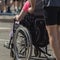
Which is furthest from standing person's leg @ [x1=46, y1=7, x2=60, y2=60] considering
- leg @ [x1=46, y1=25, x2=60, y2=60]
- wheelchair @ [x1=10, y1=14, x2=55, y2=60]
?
wheelchair @ [x1=10, y1=14, x2=55, y2=60]

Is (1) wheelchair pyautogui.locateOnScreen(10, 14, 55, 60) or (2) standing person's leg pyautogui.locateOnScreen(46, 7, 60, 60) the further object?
(1) wheelchair pyautogui.locateOnScreen(10, 14, 55, 60)

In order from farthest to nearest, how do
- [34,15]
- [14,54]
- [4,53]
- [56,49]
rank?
[4,53], [14,54], [34,15], [56,49]

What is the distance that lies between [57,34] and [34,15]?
6.27 feet

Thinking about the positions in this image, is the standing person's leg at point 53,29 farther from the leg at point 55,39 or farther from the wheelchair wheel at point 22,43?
the wheelchair wheel at point 22,43

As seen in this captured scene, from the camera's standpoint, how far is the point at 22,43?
5.88 metres

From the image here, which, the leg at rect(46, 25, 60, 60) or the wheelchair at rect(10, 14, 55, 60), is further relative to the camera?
the wheelchair at rect(10, 14, 55, 60)

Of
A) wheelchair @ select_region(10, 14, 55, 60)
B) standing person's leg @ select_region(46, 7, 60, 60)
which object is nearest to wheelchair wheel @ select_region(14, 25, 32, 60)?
wheelchair @ select_region(10, 14, 55, 60)

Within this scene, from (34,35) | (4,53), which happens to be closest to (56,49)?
(34,35)

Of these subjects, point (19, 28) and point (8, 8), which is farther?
point (8, 8)

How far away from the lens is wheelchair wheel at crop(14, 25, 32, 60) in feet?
18.4

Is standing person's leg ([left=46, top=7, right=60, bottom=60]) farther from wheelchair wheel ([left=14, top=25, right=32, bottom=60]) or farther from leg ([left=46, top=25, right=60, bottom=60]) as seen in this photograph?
wheelchair wheel ([left=14, top=25, right=32, bottom=60])

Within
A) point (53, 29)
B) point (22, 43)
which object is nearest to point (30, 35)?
point (22, 43)

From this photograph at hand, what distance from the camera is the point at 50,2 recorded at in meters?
3.87

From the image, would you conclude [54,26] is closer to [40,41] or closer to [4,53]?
[40,41]
